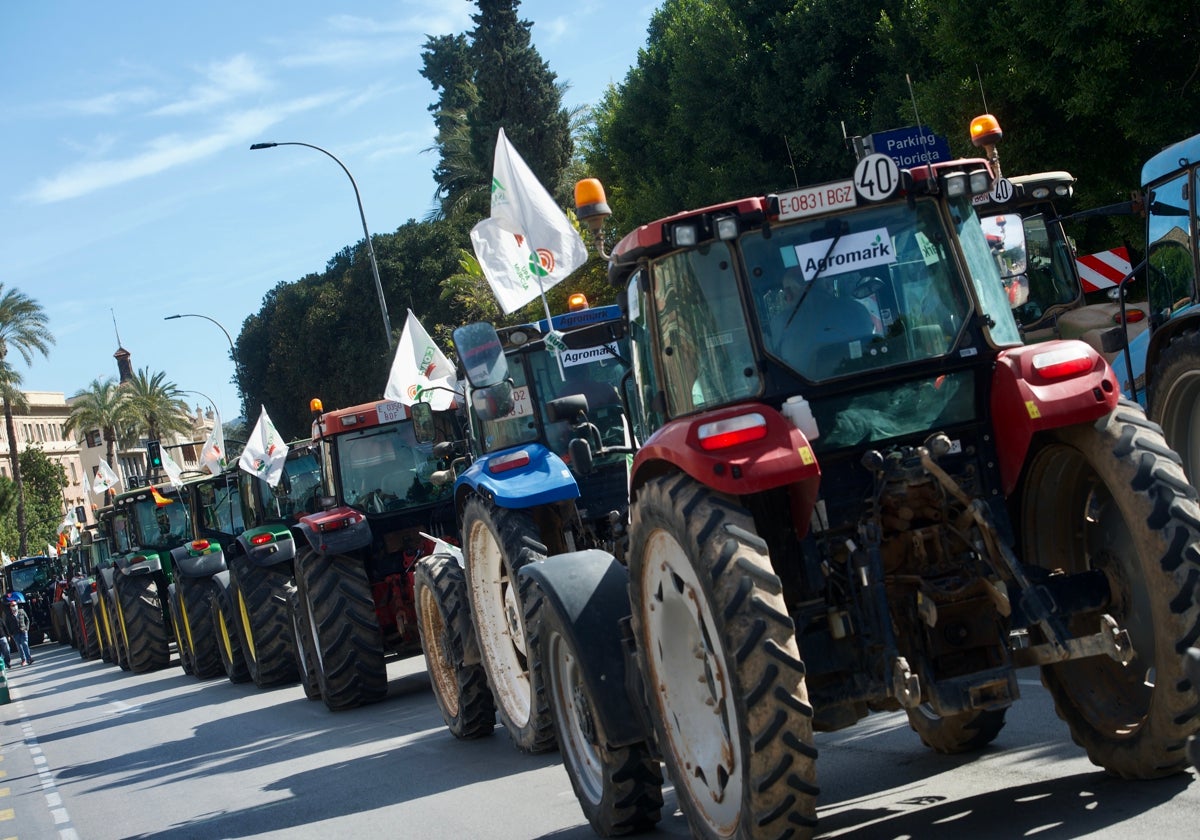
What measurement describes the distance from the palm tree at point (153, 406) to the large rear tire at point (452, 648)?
2749 inches

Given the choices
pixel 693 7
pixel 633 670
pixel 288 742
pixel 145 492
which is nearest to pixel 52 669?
pixel 145 492

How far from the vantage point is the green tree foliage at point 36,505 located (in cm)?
8712

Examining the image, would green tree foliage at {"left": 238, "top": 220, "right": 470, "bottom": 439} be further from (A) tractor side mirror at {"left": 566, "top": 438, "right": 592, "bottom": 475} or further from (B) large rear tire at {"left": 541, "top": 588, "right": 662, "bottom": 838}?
(B) large rear tire at {"left": 541, "top": 588, "right": 662, "bottom": 838}

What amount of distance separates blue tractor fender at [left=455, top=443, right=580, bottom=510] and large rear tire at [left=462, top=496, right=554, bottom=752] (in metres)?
0.13

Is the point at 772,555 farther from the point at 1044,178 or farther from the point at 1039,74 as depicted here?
the point at 1039,74

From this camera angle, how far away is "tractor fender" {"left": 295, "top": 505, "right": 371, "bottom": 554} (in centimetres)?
1294

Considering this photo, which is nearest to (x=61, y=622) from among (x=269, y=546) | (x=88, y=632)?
(x=88, y=632)

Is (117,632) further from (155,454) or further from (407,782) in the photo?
(407,782)

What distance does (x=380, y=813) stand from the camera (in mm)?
8266

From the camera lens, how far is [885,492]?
17.2 ft

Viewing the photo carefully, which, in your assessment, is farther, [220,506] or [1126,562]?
[220,506]

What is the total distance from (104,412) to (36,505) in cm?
1538

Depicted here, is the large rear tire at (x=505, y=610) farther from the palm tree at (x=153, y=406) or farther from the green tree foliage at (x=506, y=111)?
the palm tree at (x=153, y=406)

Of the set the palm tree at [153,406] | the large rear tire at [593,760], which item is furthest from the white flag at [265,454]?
the palm tree at [153,406]
